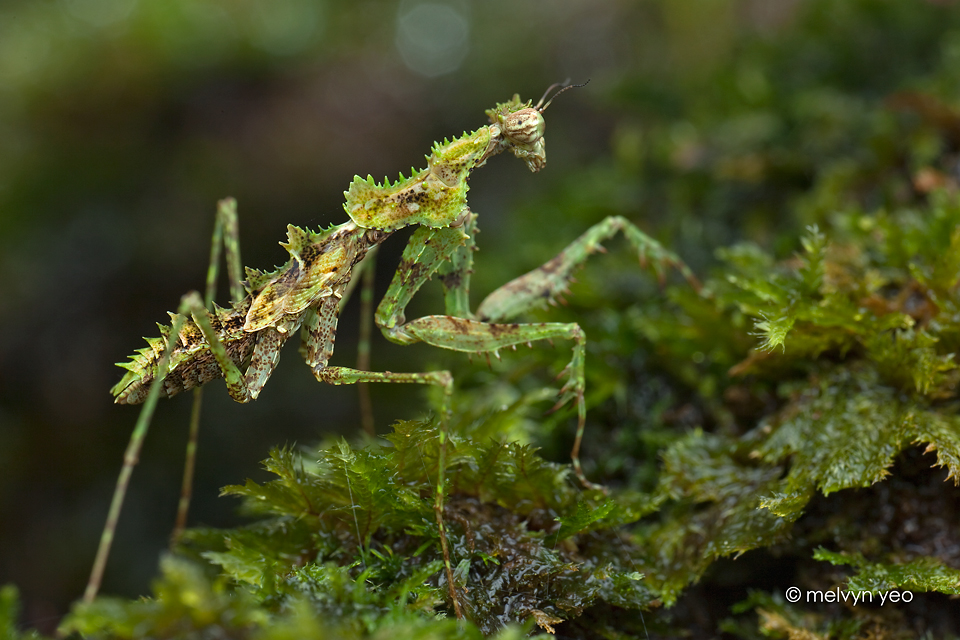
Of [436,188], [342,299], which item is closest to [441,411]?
[342,299]

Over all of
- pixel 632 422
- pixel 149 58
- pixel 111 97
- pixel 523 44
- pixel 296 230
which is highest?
pixel 523 44

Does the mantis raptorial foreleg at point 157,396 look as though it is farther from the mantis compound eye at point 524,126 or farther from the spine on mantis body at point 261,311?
the mantis compound eye at point 524,126

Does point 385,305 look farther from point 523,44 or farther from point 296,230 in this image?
point 523,44

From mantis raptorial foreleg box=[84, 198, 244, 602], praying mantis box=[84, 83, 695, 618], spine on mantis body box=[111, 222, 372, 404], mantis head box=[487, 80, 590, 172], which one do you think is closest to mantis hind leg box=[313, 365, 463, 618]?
praying mantis box=[84, 83, 695, 618]

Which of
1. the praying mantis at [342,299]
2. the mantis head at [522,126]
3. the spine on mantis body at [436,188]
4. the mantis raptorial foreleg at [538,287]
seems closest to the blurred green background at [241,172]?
the mantis raptorial foreleg at [538,287]

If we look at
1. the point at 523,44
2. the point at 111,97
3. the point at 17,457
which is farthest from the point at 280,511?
the point at 523,44

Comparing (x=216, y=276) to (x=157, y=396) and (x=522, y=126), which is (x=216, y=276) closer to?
(x=157, y=396)

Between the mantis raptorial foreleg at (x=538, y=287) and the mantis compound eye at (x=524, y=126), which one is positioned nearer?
the mantis compound eye at (x=524, y=126)
